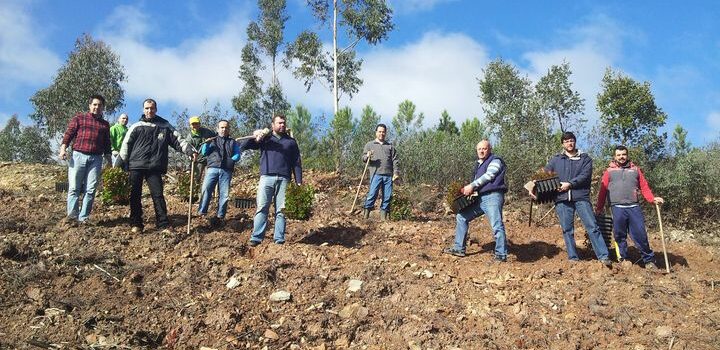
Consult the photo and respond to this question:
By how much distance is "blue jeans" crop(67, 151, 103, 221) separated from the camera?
22.6ft

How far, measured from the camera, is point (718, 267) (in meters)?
6.97

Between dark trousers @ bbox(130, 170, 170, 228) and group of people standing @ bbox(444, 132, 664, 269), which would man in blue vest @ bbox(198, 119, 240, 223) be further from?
group of people standing @ bbox(444, 132, 664, 269)

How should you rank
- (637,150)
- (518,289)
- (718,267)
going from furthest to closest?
(637,150) → (718,267) → (518,289)

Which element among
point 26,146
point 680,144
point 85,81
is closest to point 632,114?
point 680,144

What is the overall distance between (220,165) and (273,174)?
5.61ft

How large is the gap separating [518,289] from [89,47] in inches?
921

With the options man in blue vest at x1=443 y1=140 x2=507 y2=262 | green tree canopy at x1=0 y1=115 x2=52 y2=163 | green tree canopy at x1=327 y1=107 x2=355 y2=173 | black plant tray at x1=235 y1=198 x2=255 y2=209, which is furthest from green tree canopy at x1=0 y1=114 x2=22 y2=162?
man in blue vest at x1=443 y1=140 x2=507 y2=262

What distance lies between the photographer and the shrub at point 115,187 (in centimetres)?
911

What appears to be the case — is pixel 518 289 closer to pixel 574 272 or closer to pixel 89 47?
pixel 574 272

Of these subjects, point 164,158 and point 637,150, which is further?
point 637,150

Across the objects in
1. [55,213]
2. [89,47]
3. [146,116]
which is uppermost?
[89,47]

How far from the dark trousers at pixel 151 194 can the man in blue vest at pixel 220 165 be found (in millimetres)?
849

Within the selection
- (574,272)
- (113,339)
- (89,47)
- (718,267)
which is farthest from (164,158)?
(89,47)

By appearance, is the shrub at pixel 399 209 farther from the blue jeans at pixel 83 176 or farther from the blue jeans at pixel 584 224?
the blue jeans at pixel 83 176
